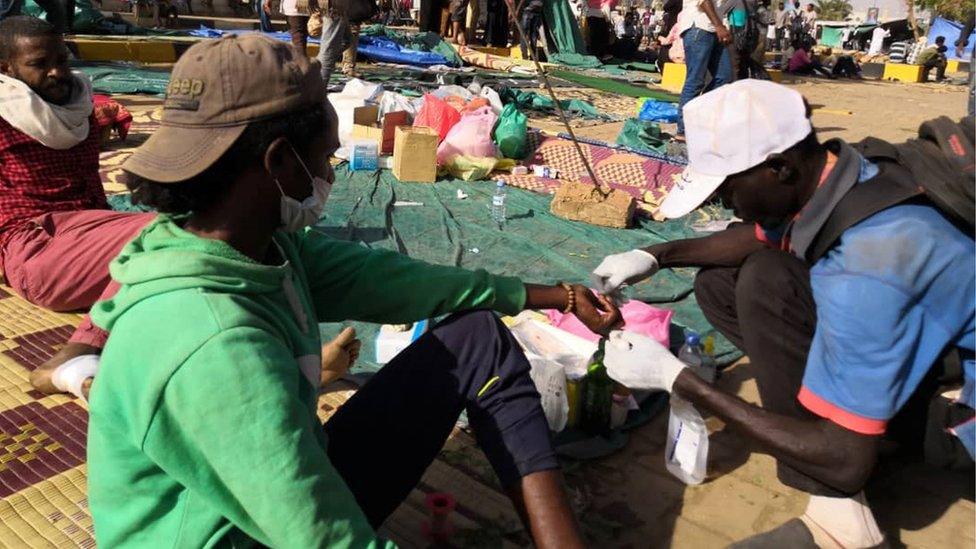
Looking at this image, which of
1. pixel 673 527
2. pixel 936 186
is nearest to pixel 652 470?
pixel 673 527

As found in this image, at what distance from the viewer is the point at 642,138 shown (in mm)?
7418

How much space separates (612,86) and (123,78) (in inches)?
299

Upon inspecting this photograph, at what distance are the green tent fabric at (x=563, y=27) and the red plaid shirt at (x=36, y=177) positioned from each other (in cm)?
1445

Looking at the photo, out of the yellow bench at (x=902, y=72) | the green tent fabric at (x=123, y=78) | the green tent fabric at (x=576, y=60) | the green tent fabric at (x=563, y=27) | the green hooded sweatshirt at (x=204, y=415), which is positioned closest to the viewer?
the green hooded sweatshirt at (x=204, y=415)

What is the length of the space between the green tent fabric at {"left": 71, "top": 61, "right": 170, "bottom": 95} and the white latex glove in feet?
24.0

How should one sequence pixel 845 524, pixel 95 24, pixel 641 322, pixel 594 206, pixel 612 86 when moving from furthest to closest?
pixel 612 86, pixel 95 24, pixel 594 206, pixel 641 322, pixel 845 524

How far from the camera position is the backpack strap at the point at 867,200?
1.76 meters

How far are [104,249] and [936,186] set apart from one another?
2.97m

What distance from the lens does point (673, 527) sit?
2.31m

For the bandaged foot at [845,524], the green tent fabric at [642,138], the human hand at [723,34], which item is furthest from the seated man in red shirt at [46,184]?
the human hand at [723,34]

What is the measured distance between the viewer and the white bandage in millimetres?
2654

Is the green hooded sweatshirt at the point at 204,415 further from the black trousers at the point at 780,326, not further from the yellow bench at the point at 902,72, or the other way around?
the yellow bench at the point at 902,72

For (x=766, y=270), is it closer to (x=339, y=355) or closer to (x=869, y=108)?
(x=339, y=355)

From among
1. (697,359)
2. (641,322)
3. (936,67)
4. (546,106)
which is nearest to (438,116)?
(546,106)
